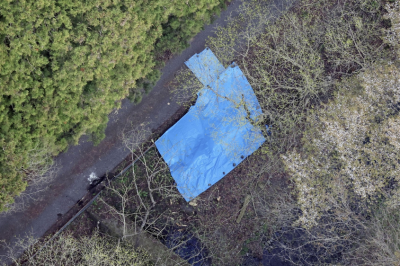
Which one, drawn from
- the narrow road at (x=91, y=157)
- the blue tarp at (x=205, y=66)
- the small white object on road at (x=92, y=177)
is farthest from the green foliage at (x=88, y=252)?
the blue tarp at (x=205, y=66)

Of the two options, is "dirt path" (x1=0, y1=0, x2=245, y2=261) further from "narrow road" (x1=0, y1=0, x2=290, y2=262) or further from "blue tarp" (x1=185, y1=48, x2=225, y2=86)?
"blue tarp" (x1=185, y1=48, x2=225, y2=86)

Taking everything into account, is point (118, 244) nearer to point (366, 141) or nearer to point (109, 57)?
point (109, 57)

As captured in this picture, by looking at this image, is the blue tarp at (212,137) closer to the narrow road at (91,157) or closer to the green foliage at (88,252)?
the narrow road at (91,157)

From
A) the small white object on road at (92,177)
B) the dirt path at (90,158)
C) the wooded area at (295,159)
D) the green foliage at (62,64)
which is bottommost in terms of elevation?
the wooded area at (295,159)

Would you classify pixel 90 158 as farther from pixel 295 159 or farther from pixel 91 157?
pixel 295 159

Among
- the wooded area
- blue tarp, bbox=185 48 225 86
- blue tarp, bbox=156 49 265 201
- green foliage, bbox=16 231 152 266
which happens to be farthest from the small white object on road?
blue tarp, bbox=185 48 225 86

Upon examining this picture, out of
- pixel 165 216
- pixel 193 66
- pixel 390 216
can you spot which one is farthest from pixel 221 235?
pixel 193 66
